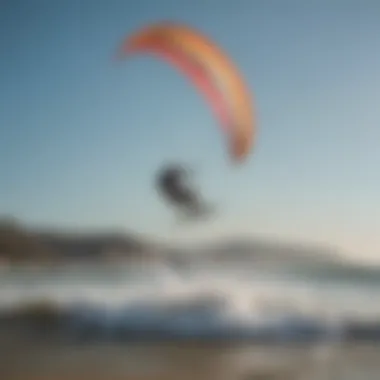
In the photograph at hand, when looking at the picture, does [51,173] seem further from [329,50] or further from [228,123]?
[329,50]

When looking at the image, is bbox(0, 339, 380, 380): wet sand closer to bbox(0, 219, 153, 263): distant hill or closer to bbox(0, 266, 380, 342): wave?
bbox(0, 266, 380, 342): wave

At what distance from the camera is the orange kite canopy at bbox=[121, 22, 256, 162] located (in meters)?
1.36

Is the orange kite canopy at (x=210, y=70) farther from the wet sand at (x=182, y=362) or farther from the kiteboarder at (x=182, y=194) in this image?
the wet sand at (x=182, y=362)

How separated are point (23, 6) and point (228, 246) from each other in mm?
555

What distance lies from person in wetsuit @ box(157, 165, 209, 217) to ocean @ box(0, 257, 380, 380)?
0.10 m

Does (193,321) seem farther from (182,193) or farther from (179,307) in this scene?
(182,193)

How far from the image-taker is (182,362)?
4.35 feet

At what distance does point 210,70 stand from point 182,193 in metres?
0.22

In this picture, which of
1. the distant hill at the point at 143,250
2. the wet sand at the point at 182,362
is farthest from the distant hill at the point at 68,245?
the wet sand at the point at 182,362

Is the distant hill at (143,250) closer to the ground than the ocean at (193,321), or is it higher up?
higher up

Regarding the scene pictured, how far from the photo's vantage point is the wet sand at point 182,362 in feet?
4.33

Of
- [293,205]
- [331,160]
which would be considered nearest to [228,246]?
[293,205]

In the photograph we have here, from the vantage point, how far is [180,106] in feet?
4.50

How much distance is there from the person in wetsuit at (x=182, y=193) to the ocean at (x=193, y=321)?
105 mm
